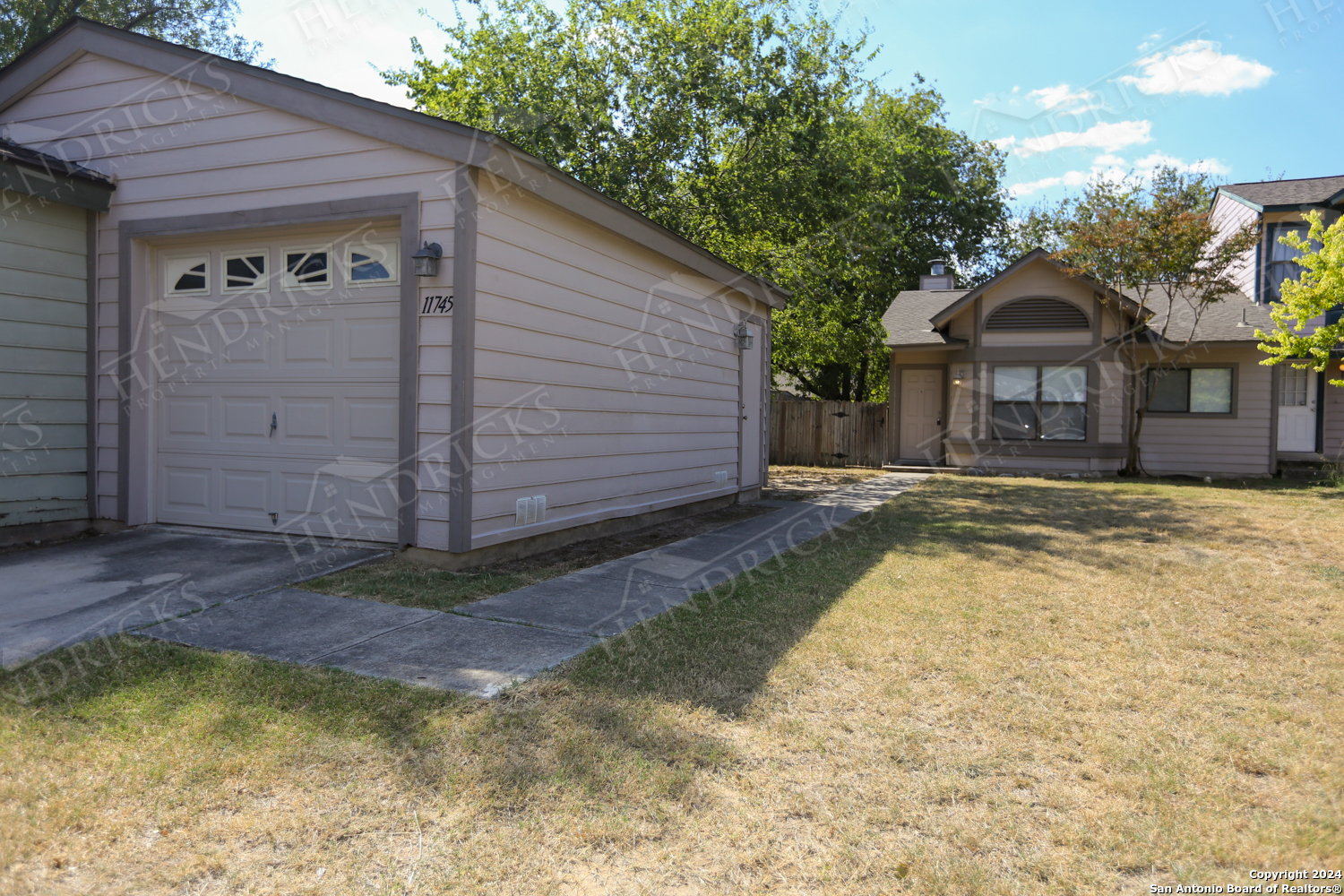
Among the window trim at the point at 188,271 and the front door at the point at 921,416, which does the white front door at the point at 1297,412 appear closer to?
the front door at the point at 921,416

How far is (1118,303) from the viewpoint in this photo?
15250 mm

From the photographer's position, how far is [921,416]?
58.9 feet

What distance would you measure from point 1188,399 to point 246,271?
57.2 ft

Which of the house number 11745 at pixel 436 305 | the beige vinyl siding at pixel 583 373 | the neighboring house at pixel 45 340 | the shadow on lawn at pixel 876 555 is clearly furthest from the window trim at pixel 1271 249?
the neighboring house at pixel 45 340

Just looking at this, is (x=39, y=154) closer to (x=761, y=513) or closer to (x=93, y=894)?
(x=93, y=894)

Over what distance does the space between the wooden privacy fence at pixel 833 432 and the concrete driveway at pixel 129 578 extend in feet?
46.2

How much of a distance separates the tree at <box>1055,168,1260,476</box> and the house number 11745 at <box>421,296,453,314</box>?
13127 mm

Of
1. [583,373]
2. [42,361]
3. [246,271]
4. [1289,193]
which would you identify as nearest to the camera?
[42,361]

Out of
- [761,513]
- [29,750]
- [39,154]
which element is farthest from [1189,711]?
[39,154]

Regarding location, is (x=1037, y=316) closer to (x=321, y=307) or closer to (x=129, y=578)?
(x=321, y=307)

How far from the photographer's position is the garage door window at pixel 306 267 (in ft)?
20.6

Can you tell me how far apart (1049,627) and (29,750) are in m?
5.02

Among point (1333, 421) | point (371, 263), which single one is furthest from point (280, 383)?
point (1333, 421)

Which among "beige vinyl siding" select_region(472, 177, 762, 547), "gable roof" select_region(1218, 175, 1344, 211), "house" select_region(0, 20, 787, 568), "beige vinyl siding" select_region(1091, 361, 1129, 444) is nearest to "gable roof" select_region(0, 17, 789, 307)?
"house" select_region(0, 20, 787, 568)
